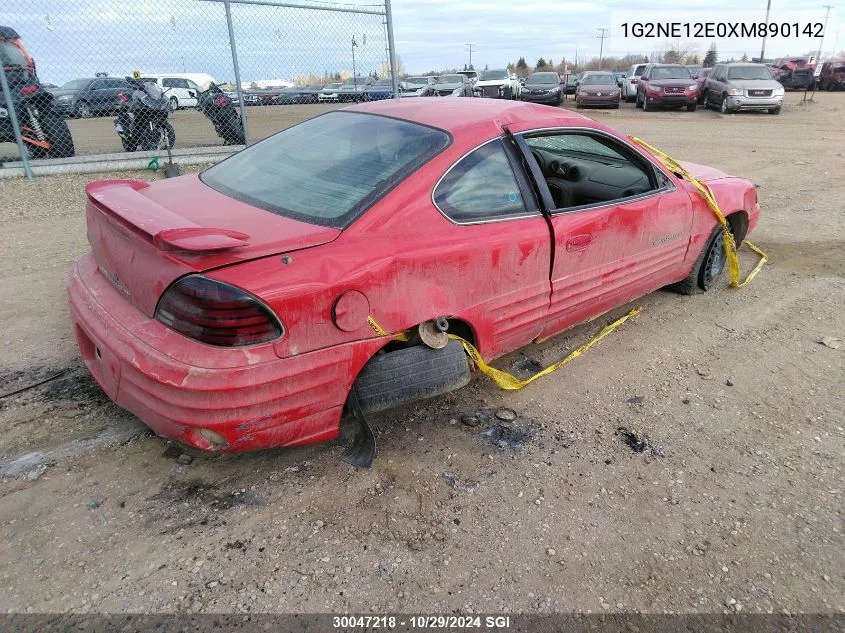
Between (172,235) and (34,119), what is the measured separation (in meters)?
7.92

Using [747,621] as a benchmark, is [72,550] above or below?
above

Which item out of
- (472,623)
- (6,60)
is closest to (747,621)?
(472,623)

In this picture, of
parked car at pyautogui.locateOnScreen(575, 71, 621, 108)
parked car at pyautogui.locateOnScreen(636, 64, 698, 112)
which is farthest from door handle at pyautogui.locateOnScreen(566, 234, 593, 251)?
parked car at pyautogui.locateOnScreen(575, 71, 621, 108)

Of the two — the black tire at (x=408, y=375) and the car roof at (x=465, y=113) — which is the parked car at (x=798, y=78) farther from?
the black tire at (x=408, y=375)

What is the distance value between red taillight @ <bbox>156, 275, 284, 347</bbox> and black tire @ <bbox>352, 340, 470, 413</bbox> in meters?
0.51

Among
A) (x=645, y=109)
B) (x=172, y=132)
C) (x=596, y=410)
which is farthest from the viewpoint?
(x=645, y=109)

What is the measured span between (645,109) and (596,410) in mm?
21752

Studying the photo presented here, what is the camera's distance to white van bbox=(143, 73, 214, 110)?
9625mm

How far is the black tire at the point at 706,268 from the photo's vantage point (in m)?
4.51

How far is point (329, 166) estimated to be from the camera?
295 centimetres

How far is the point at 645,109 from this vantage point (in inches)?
866

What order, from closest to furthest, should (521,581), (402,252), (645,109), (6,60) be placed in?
(521,581)
(402,252)
(6,60)
(645,109)

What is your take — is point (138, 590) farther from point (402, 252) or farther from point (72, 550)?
point (402, 252)

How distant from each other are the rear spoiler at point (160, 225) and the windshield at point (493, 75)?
2400cm
